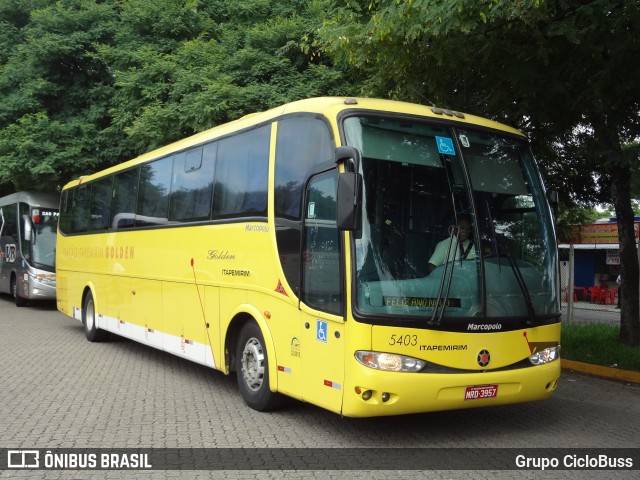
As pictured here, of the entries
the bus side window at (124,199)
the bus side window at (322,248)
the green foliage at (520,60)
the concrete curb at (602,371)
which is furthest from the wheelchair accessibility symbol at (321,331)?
the bus side window at (124,199)

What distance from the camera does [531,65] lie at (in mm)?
9484

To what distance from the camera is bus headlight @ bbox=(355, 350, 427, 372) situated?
578 centimetres

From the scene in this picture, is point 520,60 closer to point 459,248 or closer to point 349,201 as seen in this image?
point 459,248

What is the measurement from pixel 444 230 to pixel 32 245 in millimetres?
17584

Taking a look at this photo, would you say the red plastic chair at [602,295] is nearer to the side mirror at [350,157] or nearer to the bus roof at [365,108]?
the bus roof at [365,108]

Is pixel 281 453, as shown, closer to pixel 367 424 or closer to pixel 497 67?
pixel 367 424

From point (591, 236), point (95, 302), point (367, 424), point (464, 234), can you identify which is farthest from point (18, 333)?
point (591, 236)

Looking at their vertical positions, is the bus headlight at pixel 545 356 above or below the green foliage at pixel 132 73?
below

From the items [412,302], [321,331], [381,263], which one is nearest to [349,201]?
[381,263]

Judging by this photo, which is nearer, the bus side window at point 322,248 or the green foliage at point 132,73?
the bus side window at point 322,248

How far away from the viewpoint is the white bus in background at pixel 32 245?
20703 mm

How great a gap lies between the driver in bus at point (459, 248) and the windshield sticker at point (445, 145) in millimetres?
637

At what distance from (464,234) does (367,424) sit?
2.15 metres

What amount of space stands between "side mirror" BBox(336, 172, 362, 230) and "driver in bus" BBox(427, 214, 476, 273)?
805 millimetres
